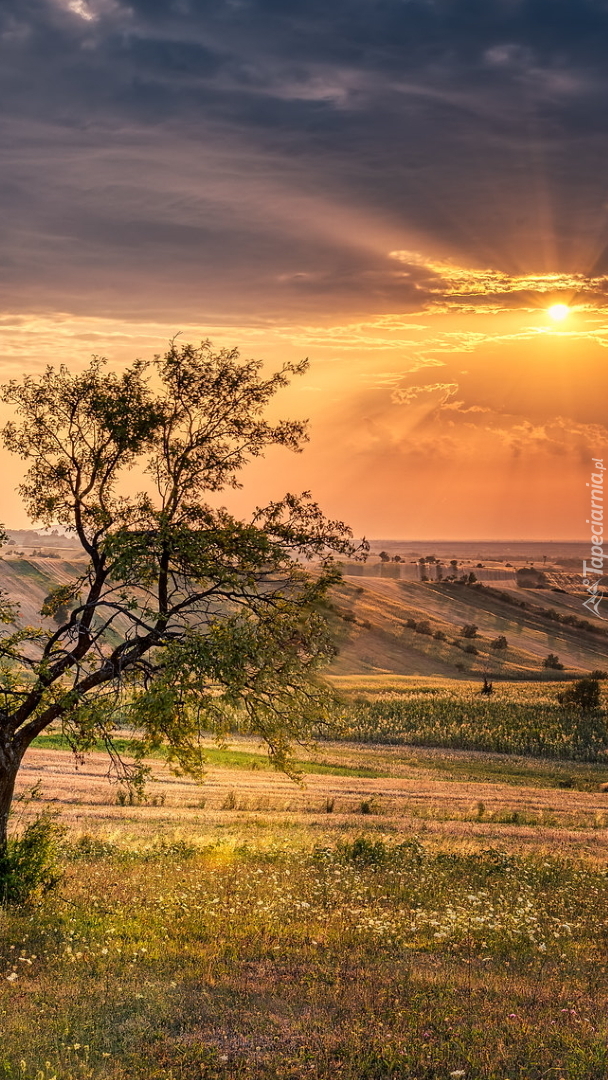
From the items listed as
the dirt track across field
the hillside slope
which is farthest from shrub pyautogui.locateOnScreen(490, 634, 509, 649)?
the dirt track across field

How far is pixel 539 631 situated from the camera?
150875mm

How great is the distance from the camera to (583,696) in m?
80.6

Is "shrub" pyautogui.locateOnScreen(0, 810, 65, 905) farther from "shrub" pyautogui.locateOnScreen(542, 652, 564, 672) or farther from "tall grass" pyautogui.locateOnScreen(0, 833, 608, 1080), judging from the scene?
"shrub" pyautogui.locateOnScreen(542, 652, 564, 672)

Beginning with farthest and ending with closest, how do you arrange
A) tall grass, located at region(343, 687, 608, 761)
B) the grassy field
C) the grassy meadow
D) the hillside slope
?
the hillside slope
the grassy field
tall grass, located at region(343, 687, 608, 761)
the grassy meadow

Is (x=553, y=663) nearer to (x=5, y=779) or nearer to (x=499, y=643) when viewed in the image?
(x=499, y=643)

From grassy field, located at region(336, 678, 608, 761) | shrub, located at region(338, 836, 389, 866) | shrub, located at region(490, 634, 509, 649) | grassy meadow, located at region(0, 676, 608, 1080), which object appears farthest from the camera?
shrub, located at region(490, 634, 509, 649)

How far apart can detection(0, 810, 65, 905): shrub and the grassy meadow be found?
1.16ft

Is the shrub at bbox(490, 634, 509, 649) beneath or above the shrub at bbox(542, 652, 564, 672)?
above

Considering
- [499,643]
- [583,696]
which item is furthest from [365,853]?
[499,643]

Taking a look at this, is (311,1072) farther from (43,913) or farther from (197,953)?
(43,913)

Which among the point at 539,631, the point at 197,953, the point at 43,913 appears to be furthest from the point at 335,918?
the point at 539,631

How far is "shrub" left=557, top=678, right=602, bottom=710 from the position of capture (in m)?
80.4

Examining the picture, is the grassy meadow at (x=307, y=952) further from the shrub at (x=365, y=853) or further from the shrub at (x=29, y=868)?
the shrub at (x=29, y=868)

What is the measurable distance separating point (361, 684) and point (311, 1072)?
8520 centimetres
